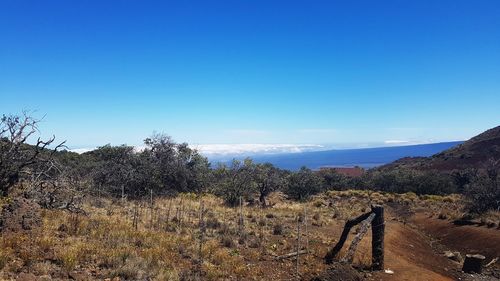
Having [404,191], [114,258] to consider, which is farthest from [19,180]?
[404,191]

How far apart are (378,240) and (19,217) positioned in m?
10.9

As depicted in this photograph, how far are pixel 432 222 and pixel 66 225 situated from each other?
22006 mm

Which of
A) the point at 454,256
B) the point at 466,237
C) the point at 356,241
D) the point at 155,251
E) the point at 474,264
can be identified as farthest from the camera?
the point at 466,237

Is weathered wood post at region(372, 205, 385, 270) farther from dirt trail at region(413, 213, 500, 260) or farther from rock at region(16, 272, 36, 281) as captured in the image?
rock at region(16, 272, 36, 281)

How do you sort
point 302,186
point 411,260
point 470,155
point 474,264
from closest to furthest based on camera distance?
point 474,264
point 411,260
point 302,186
point 470,155

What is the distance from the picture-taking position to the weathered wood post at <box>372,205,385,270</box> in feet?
38.9

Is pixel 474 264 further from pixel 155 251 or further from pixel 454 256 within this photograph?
pixel 155 251

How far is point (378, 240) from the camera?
474 inches

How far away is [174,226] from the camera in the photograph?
16.1 meters

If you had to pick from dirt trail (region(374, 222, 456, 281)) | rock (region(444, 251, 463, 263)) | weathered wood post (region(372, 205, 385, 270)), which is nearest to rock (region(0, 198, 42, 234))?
dirt trail (region(374, 222, 456, 281))

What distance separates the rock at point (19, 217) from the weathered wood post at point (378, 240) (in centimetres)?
1052

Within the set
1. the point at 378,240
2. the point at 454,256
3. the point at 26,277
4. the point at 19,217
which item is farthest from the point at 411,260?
the point at 19,217

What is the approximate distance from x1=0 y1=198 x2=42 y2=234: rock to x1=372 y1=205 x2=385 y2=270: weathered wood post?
10.5 meters

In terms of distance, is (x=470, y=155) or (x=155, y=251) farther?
(x=470, y=155)
